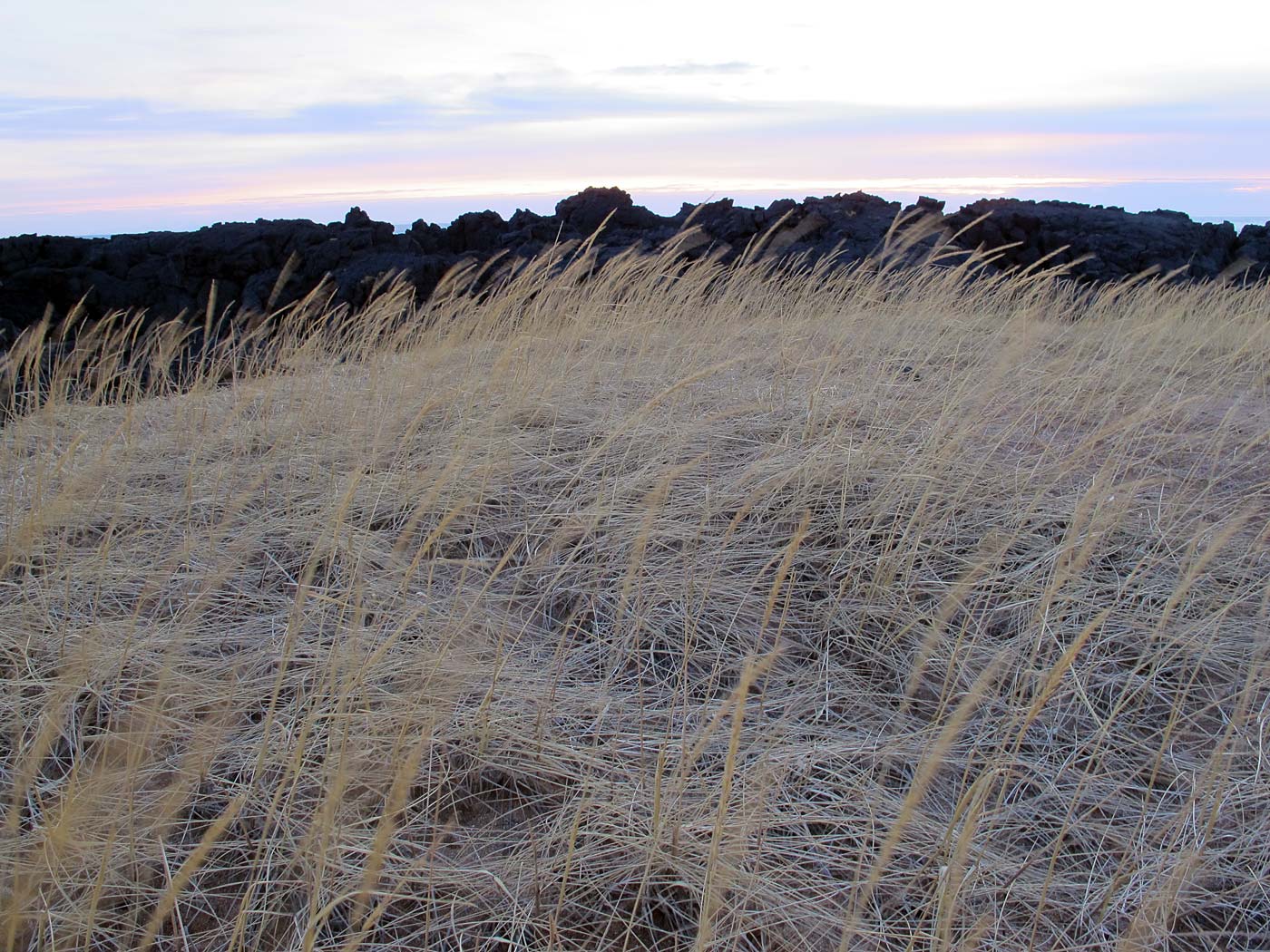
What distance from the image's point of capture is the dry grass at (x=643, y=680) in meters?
1.61

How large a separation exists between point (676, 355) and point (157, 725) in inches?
127

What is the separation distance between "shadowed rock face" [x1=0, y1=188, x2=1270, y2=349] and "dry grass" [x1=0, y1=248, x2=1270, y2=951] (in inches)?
350

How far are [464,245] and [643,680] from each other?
12.2 meters

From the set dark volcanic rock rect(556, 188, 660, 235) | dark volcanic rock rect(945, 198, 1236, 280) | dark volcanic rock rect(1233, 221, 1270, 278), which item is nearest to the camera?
dark volcanic rock rect(945, 198, 1236, 280)

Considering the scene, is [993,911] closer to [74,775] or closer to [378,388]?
[74,775]

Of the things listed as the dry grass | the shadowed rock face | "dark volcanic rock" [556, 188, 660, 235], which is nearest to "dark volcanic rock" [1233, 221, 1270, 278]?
the shadowed rock face

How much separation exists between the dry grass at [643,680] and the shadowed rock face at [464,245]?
8882 mm

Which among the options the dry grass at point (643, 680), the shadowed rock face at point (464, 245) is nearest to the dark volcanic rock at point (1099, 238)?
the shadowed rock face at point (464, 245)

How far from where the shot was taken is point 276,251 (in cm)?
1341

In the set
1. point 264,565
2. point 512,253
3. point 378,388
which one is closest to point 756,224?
point 512,253

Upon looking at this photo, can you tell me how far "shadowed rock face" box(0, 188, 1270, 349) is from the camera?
12.3 meters

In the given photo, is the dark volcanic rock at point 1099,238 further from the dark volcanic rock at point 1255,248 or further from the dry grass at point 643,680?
the dry grass at point 643,680

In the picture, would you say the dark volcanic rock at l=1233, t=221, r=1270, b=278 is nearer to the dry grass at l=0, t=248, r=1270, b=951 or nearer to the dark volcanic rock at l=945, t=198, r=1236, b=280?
the dark volcanic rock at l=945, t=198, r=1236, b=280

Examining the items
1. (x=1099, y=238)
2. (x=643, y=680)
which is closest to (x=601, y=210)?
(x=1099, y=238)
